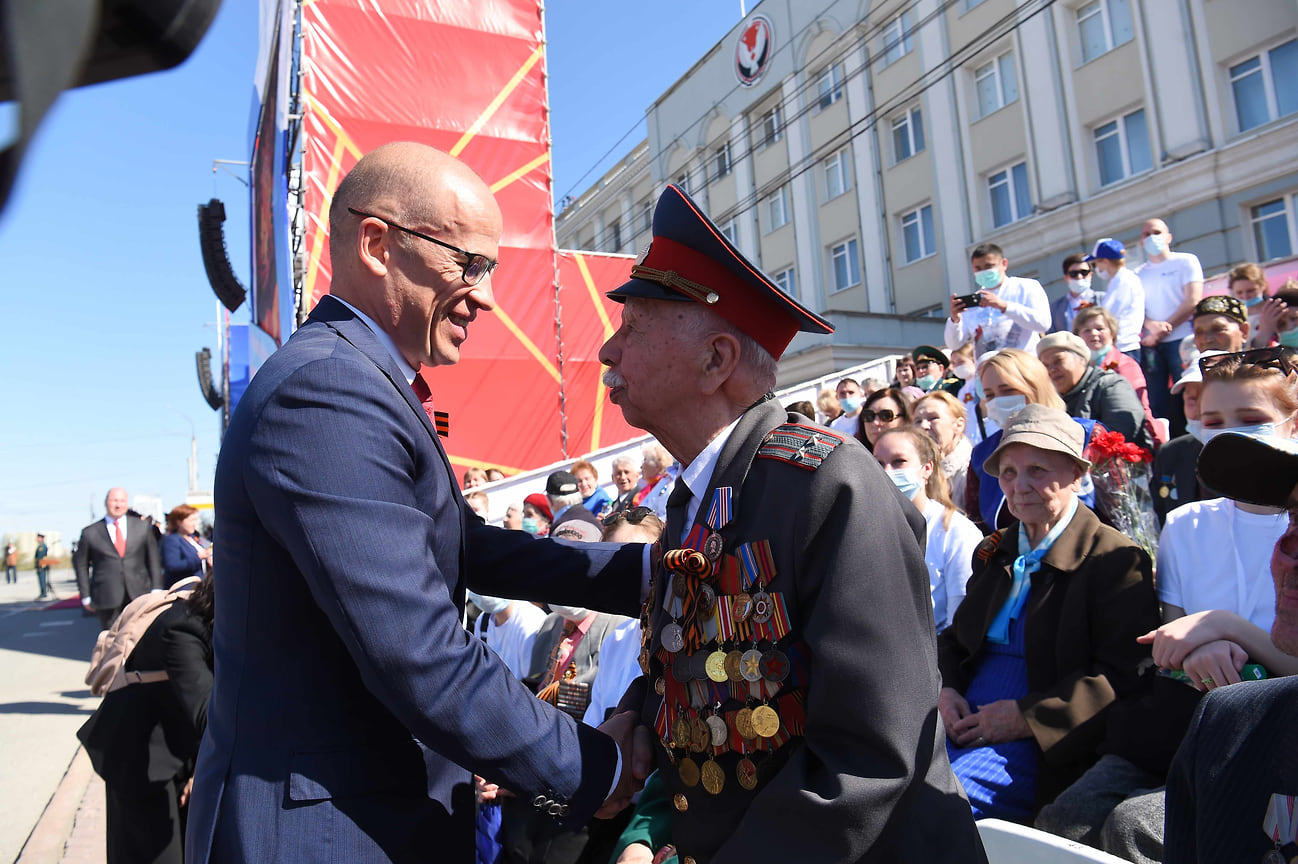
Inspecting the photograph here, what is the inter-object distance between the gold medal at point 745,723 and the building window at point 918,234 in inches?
890

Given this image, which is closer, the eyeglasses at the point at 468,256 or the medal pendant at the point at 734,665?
the medal pendant at the point at 734,665

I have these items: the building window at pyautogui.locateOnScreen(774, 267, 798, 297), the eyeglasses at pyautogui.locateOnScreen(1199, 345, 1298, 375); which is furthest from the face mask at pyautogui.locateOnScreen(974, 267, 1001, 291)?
the building window at pyautogui.locateOnScreen(774, 267, 798, 297)

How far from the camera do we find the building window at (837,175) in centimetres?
2547

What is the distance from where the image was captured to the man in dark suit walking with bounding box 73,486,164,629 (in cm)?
1098

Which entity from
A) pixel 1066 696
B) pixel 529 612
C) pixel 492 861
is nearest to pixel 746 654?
pixel 1066 696

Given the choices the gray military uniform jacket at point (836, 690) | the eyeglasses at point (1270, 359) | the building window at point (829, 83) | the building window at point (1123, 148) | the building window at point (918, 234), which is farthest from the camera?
the building window at point (829, 83)

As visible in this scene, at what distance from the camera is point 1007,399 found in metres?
5.41

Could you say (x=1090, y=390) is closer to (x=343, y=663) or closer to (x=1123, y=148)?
(x=343, y=663)

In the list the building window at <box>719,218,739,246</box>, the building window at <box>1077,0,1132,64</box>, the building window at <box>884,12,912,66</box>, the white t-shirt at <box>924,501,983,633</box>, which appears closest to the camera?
the white t-shirt at <box>924,501,983,633</box>

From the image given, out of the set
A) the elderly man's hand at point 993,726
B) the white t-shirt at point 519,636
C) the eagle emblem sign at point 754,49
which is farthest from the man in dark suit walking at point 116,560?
the eagle emblem sign at point 754,49

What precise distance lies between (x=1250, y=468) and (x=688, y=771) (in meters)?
1.36

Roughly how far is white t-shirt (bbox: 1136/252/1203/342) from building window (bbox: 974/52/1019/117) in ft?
43.8

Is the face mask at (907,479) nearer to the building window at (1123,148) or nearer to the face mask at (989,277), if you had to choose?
the face mask at (989,277)

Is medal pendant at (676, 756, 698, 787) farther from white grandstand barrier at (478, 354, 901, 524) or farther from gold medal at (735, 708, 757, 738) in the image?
white grandstand barrier at (478, 354, 901, 524)
